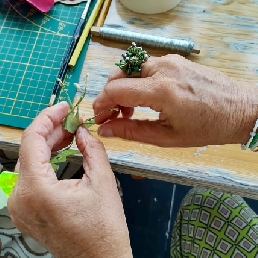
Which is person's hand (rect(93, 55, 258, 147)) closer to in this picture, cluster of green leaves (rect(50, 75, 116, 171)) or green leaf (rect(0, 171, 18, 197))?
cluster of green leaves (rect(50, 75, 116, 171))

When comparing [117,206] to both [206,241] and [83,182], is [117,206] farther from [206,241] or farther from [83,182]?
[206,241]

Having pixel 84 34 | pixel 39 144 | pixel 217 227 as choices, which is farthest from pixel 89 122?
pixel 217 227

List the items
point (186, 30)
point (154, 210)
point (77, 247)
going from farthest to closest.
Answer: point (154, 210) < point (186, 30) < point (77, 247)

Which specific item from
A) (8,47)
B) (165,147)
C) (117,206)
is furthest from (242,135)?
(8,47)

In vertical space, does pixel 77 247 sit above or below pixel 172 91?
below

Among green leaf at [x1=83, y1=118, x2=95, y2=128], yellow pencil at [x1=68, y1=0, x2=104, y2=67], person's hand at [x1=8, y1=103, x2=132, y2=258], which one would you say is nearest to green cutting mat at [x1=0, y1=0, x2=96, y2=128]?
yellow pencil at [x1=68, y1=0, x2=104, y2=67]

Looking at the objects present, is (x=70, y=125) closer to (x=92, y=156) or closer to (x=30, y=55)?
(x=92, y=156)

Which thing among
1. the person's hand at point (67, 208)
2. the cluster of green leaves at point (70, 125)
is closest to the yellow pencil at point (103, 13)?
the cluster of green leaves at point (70, 125)
